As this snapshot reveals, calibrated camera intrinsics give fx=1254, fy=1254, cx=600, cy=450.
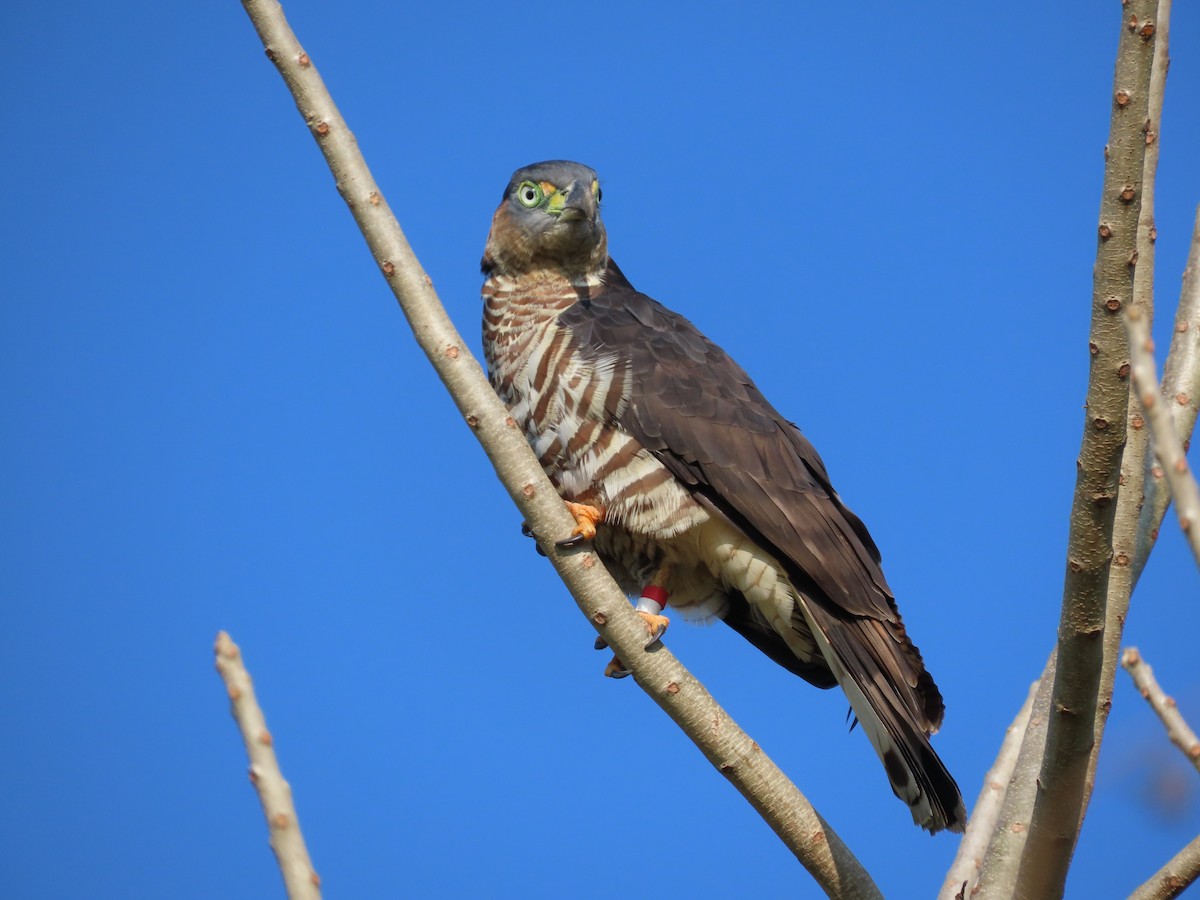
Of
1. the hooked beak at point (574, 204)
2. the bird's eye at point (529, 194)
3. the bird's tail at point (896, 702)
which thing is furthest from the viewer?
the bird's eye at point (529, 194)

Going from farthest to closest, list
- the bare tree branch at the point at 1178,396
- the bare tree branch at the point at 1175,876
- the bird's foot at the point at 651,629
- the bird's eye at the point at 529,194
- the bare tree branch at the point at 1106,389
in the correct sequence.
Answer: the bird's eye at the point at 529,194 < the bird's foot at the point at 651,629 < the bare tree branch at the point at 1178,396 < the bare tree branch at the point at 1175,876 < the bare tree branch at the point at 1106,389

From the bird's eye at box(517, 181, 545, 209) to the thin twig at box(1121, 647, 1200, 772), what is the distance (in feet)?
11.9

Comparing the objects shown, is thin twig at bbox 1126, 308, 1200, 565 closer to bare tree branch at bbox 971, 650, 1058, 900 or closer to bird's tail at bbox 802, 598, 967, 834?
bare tree branch at bbox 971, 650, 1058, 900

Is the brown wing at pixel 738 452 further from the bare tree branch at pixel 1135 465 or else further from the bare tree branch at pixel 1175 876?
the bare tree branch at pixel 1175 876

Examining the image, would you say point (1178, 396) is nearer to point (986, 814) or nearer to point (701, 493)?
point (986, 814)

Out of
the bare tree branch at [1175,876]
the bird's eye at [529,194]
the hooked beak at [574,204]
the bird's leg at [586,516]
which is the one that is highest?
the bird's eye at [529,194]

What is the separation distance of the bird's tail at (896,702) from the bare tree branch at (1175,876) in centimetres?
85

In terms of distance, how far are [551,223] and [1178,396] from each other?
2910 millimetres

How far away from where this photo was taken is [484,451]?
3887 millimetres

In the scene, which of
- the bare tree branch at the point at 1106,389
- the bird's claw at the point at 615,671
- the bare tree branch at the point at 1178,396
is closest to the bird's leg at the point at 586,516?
the bird's claw at the point at 615,671

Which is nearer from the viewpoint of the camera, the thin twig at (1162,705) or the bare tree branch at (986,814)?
the thin twig at (1162,705)

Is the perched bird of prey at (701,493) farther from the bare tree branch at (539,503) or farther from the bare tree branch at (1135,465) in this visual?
the bare tree branch at (1135,465)

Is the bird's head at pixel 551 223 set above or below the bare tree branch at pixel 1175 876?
above

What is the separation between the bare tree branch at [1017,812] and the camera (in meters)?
3.86
